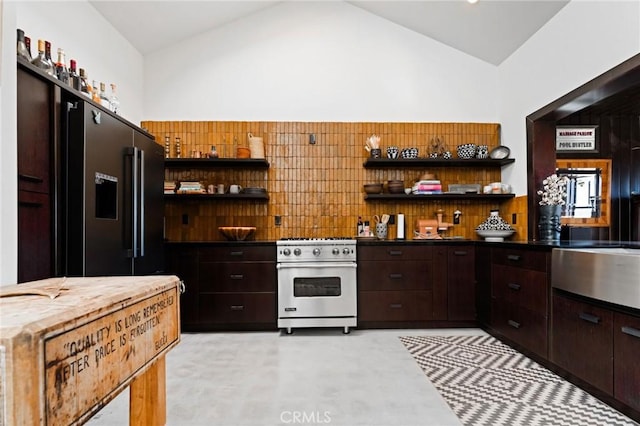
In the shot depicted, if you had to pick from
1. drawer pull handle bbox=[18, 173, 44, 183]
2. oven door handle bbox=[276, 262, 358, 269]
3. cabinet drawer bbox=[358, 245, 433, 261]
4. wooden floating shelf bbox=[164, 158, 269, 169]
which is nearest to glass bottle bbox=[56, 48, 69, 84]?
drawer pull handle bbox=[18, 173, 44, 183]

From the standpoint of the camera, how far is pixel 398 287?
405cm

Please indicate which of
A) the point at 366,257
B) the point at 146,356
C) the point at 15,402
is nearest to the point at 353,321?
the point at 366,257

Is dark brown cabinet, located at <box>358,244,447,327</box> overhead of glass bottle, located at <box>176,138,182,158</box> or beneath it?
beneath

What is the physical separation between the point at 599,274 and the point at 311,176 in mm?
2974

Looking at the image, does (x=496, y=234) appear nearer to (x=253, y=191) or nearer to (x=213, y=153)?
(x=253, y=191)

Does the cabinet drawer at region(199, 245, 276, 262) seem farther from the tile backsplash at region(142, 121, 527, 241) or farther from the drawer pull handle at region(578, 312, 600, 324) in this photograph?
the drawer pull handle at region(578, 312, 600, 324)

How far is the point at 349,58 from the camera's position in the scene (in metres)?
4.63

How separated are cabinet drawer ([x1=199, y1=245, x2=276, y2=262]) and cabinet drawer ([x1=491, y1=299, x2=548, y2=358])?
2.17 metres

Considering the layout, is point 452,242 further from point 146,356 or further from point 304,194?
point 146,356

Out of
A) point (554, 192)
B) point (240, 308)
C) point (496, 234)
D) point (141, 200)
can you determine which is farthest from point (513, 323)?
point (141, 200)

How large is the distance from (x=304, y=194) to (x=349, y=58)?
1.66 meters

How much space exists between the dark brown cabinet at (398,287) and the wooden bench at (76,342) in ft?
9.06

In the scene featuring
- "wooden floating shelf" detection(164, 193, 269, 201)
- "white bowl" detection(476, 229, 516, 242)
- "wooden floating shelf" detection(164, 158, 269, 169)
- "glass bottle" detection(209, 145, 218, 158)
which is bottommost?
"white bowl" detection(476, 229, 516, 242)

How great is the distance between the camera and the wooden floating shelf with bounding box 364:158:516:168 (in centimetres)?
436
